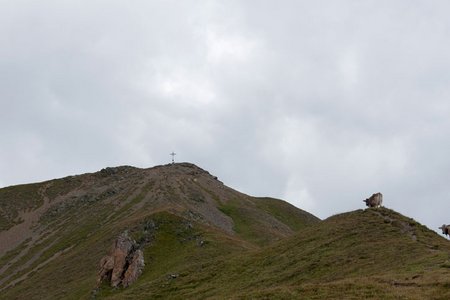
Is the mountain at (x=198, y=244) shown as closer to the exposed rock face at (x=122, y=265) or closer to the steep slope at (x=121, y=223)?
the steep slope at (x=121, y=223)

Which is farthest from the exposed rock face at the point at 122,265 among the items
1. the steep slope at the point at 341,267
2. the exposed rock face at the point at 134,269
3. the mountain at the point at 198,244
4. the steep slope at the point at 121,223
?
the steep slope at the point at 341,267

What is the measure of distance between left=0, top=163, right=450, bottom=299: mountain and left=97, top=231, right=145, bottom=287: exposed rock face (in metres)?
1.39

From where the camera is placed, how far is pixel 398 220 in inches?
2045

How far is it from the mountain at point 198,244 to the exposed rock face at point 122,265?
1.39m

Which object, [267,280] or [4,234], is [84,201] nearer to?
[4,234]

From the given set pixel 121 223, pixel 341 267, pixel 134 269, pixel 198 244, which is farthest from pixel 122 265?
pixel 341 267

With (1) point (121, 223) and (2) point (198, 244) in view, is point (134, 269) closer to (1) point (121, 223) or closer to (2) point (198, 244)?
(2) point (198, 244)

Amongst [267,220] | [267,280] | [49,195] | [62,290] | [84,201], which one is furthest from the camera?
[49,195]

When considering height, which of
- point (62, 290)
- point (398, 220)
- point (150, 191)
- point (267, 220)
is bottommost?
point (62, 290)

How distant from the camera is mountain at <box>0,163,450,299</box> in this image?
37.1 m

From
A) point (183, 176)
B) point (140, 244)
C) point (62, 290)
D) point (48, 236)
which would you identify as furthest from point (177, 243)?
point (183, 176)

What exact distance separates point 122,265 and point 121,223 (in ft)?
119

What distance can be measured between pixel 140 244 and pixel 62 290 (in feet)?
45.0

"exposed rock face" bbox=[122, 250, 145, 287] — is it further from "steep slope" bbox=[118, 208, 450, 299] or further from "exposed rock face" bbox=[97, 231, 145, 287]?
"steep slope" bbox=[118, 208, 450, 299]
